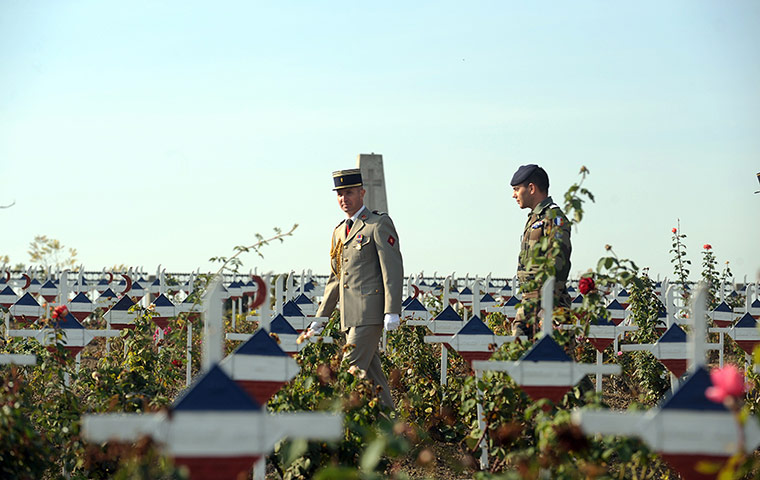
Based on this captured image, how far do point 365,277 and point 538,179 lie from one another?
4.02 feet

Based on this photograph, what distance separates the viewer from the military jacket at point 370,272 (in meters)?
6.10

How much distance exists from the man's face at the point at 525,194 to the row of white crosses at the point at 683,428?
3.33m

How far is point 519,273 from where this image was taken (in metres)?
6.06

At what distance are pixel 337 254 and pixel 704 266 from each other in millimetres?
8677

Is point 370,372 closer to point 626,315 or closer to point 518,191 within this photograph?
point 518,191

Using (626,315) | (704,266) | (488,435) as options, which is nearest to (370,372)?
(488,435)

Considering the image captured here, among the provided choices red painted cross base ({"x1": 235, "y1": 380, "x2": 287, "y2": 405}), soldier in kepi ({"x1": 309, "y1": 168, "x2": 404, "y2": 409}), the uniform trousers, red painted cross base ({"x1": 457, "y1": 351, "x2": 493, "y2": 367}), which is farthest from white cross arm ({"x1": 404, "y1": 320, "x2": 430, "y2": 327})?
red painted cross base ({"x1": 235, "y1": 380, "x2": 287, "y2": 405})

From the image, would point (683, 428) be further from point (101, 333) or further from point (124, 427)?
point (101, 333)

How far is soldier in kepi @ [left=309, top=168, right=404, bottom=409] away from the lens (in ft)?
19.8

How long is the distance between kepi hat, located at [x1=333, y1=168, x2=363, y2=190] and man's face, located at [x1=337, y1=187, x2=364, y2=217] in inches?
1.1

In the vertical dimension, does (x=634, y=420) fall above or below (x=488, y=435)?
above

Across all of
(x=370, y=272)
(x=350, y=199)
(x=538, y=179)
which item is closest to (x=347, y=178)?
(x=350, y=199)

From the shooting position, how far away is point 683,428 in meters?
2.80

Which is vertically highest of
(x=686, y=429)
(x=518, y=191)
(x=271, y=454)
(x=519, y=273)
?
(x=518, y=191)
